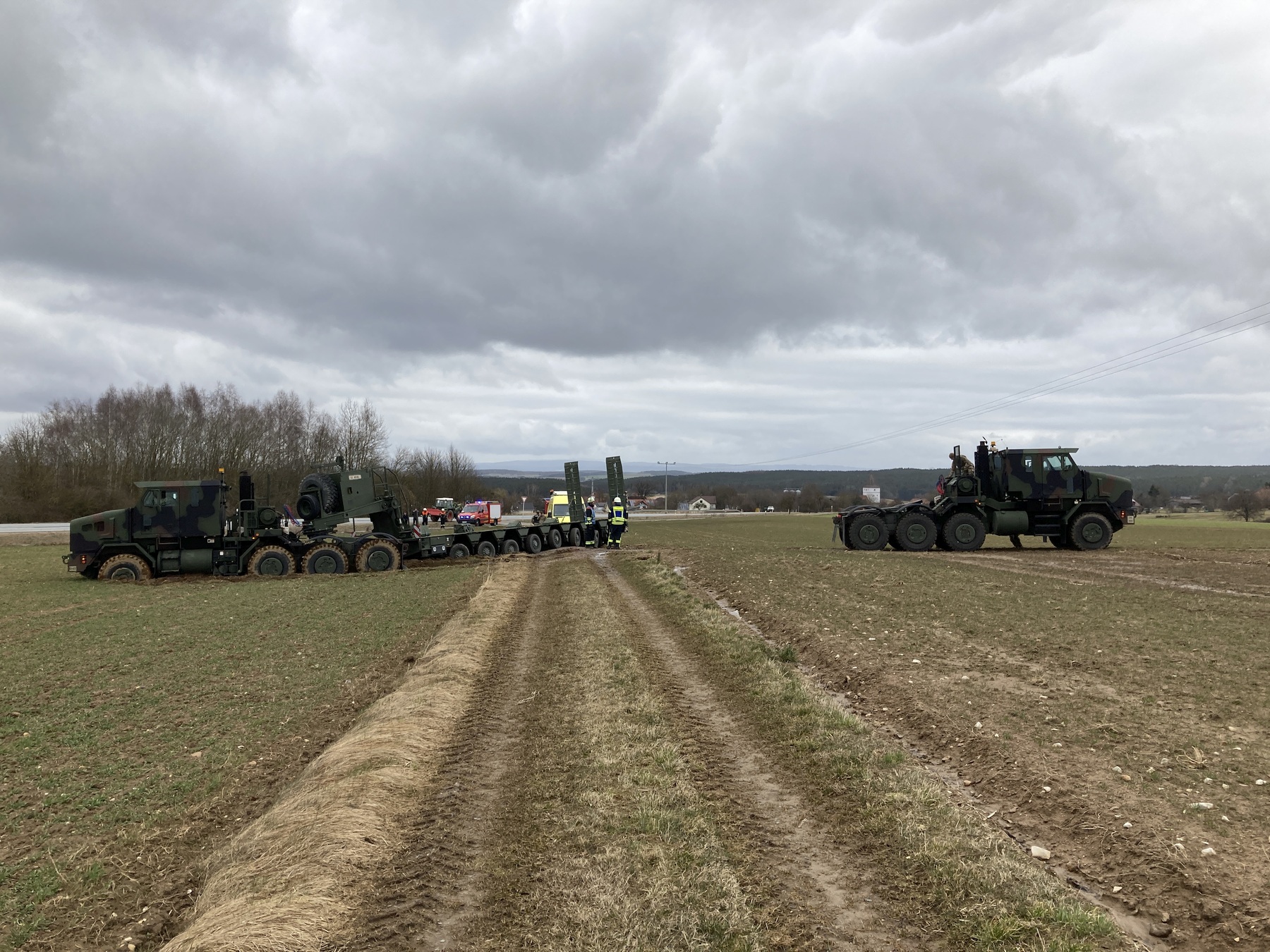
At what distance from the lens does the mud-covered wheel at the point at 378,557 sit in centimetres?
2623

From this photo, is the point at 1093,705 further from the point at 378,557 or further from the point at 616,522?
the point at 616,522

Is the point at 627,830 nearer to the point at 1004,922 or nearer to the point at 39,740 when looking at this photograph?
the point at 1004,922

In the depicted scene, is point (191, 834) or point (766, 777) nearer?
point (191, 834)

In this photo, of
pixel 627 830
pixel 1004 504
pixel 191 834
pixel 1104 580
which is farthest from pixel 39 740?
pixel 1004 504

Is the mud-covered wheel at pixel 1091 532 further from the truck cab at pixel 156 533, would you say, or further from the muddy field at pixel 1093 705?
the truck cab at pixel 156 533

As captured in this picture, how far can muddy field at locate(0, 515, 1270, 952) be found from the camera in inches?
181

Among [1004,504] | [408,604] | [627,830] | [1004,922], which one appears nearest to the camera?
[1004,922]

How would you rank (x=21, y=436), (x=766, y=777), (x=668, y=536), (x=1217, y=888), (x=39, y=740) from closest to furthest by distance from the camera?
(x=1217, y=888) → (x=766, y=777) → (x=39, y=740) → (x=668, y=536) → (x=21, y=436)

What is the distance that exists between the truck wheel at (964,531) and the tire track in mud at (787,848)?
837 inches

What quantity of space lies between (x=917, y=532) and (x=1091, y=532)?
6.11 metres

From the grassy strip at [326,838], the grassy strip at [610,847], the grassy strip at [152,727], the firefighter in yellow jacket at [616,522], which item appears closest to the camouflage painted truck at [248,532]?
the grassy strip at [152,727]

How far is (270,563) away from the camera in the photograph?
2536 cm

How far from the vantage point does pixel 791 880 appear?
4969 mm

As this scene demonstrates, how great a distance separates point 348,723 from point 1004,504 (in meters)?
24.9
